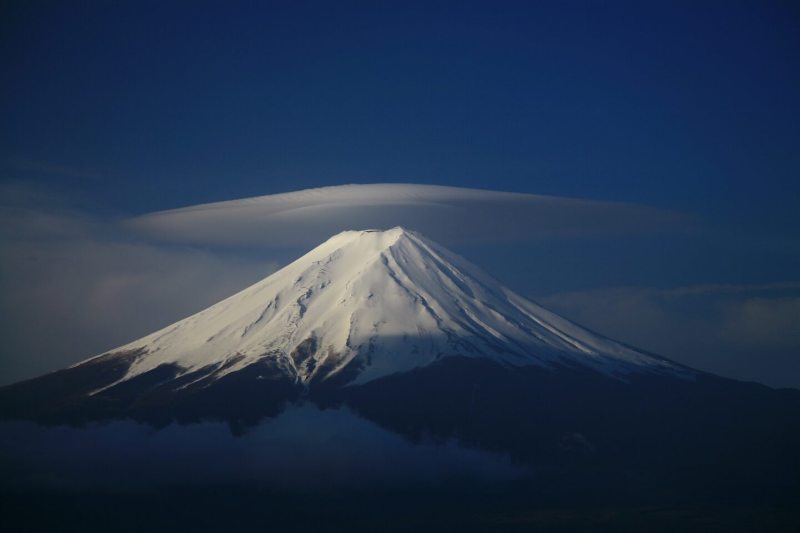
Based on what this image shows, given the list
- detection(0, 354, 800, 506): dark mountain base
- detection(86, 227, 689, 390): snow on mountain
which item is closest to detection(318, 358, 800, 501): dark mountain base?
detection(0, 354, 800, 506): dark mountain base

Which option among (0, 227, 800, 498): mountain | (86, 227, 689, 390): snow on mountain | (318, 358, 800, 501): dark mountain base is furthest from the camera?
(86, 227, 689, 390): snow on mountain

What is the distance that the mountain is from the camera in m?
124

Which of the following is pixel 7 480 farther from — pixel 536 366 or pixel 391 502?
pixel 536 366

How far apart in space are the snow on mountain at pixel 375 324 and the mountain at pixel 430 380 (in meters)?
0.21

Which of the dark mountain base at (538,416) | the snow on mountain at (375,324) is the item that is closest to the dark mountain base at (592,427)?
the dark mountain base at (538,416)

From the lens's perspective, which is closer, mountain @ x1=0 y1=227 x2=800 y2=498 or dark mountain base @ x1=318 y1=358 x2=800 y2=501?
dark mountain base @ x1=318 y1=358 x2=800 y2=501

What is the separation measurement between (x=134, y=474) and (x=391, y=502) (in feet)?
89.3

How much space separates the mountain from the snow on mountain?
8.3 inches

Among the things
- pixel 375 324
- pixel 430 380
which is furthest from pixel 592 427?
pixel 375 324

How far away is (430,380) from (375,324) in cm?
1061

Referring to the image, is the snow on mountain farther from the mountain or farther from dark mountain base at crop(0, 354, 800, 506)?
dark mountain base at crop(0, 354, 800, 506)

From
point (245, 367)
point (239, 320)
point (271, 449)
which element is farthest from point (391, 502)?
point (239, 320)

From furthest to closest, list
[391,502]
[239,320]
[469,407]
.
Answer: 1. [239,320]
2. [469,407]
3. [391,502]

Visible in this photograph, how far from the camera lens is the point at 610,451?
417ft
